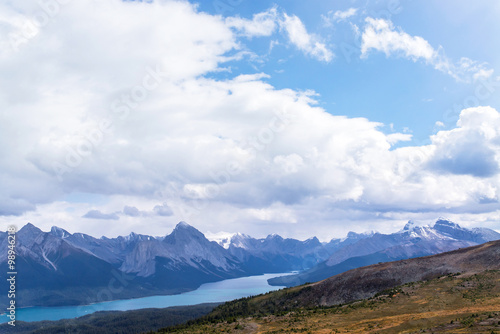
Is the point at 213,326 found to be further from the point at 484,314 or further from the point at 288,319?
the point at 484,314

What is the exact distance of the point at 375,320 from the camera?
7656 centimetres

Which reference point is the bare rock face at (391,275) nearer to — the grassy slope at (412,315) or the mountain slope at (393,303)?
the mountain slope at (393,303)

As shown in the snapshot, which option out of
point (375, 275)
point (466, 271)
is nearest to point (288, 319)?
point (375, 275)

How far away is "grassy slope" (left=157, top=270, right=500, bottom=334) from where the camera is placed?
63531 millimetres

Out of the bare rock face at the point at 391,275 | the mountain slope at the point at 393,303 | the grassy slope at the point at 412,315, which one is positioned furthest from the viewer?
the bare rock face at the point at 391,275

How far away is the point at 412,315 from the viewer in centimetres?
7594

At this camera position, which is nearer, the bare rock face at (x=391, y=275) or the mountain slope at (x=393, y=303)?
the mountain slope at (x=393, y=303)

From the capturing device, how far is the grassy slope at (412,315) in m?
63.5

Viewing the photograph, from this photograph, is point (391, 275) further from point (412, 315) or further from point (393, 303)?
point (412, 315)

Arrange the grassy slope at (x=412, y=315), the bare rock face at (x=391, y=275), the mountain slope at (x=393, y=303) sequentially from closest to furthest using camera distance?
the grassy slope at (x=412, y=315) < the mountain slope at (x=393, y=303) < the bare rock face at (x=391, y=275)

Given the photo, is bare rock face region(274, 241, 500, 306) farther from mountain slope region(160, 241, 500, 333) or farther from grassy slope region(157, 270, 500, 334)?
grassy slope region(157, 270, 500, 334)

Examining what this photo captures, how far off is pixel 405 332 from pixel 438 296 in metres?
37.4

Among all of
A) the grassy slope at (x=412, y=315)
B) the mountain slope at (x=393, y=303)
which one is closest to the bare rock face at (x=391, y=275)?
the mountain slope at (x=393, y=303)

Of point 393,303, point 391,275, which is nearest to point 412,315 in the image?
point 393,303
